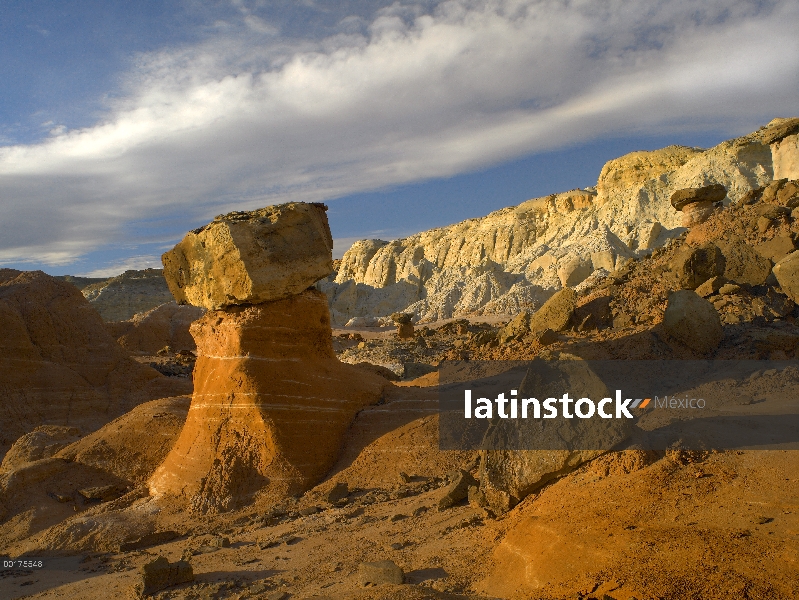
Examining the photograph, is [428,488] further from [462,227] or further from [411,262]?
[462,227]

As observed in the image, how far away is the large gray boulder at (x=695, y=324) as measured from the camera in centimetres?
837

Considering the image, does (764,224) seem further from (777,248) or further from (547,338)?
(547,338)

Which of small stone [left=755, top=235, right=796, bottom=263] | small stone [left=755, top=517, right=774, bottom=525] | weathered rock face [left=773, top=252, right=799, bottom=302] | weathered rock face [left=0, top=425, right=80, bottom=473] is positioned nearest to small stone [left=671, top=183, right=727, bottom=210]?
small stone [left=755, top=235, right=796, bottom=263]

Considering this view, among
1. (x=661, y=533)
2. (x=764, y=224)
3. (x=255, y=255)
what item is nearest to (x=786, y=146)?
(x=764, y=224)

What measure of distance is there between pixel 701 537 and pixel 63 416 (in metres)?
11.7

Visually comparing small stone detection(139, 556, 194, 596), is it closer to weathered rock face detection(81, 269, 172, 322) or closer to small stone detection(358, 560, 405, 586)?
small stone detection(358, 560, 405, 586)

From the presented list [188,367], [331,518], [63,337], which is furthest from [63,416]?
[331,518]

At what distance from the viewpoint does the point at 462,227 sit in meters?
46.3

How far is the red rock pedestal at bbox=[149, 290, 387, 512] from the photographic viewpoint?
252 inches

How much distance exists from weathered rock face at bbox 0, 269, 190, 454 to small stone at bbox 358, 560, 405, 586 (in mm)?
9256

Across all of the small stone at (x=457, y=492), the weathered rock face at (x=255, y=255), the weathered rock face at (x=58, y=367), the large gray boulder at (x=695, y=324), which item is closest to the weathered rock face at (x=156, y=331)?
the weathered rock face at (x=58, y=367)

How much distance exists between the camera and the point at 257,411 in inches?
260

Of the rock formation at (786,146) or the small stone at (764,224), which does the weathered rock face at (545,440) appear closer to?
the small stone at (764,224)

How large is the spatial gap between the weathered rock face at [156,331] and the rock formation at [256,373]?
42.6ft
